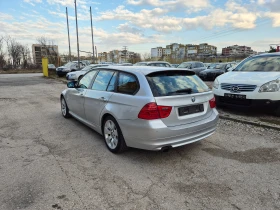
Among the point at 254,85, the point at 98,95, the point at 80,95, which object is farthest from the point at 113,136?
the point at 254,85

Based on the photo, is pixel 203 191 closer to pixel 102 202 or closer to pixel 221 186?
pixel 221 186

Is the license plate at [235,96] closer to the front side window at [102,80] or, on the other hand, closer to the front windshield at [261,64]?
the front windshield at [261,64]

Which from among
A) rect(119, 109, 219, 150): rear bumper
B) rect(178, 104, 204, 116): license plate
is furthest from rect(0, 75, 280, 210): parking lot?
rect(178, 104, 204, 116): license plate

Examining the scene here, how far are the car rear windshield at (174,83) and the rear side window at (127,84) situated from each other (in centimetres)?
26

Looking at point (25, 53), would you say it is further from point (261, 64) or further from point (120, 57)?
point (261, 64)

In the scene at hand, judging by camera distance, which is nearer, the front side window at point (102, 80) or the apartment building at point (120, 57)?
the front side window at point (102, 80)

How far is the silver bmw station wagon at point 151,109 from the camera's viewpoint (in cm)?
329

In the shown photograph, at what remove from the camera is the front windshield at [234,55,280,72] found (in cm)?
631

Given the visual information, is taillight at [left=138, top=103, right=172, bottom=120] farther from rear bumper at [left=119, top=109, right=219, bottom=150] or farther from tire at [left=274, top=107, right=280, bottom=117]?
tire at [left=274, top=107, right=280, bottom=117]

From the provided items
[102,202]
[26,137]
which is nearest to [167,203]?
[102,202]

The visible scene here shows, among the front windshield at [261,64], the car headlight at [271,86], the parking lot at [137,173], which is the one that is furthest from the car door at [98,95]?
the front windshield at [261,64]

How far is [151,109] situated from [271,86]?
13.1 feet

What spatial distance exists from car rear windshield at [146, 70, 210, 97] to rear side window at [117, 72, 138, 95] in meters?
0.26

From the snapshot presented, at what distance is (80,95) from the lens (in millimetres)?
5109
